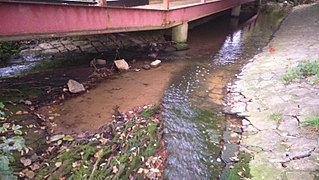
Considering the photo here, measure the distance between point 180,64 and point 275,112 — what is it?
4321mm

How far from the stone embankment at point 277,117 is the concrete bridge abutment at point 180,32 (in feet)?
11.5

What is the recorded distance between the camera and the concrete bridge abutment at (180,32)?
34.0 feet

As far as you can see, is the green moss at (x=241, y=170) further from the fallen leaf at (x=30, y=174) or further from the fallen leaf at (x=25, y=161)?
the fallen leaf at (x=25, y=161)

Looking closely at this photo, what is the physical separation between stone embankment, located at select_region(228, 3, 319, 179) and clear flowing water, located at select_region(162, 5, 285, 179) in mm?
452

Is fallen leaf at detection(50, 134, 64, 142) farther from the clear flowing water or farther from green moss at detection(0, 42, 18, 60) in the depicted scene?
green moss at detection(0, 42, 18, 60)

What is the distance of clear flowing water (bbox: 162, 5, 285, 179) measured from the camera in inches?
148

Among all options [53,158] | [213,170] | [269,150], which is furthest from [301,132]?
[53,158]

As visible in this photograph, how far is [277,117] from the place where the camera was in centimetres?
455

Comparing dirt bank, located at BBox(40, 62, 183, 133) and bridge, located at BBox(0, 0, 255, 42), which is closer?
bridge, located at BBox(0, 0, 255, 42)

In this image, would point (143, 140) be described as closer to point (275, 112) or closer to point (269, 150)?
point (269, 150)

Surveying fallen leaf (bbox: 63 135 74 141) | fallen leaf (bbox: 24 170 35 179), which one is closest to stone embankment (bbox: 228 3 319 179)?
fallen leaf (bbox: 63 135 74 141)

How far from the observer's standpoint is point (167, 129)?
15.5ft

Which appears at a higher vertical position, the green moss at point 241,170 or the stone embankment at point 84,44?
the stone embankment at point 84,44

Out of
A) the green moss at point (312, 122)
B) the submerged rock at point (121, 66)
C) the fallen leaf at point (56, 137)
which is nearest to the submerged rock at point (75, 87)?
the submerged rock at point (121, 66)
